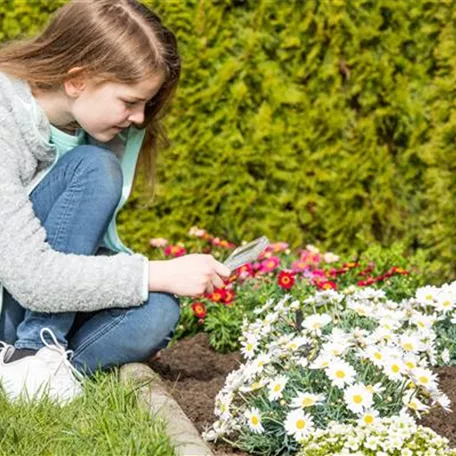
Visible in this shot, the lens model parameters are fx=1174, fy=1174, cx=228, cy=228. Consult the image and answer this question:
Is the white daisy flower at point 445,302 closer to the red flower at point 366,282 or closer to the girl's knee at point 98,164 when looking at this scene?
the red flower at point 366,282

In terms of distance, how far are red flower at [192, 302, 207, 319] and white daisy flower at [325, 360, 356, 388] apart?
4.70 ft

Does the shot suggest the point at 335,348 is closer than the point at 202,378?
Yes

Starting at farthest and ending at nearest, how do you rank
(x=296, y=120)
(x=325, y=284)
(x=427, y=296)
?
(x=296, y=120) < (x=325, y=284) < (x=427, y=296)

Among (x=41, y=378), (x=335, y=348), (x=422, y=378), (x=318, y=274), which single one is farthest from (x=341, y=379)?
(x=318, y=274)

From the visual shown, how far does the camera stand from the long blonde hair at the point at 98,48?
11.7ft

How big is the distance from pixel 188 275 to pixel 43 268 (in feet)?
1.40

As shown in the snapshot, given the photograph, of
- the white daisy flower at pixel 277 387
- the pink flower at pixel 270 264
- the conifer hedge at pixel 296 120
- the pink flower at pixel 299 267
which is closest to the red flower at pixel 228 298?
the pink flower at pixel 270 264

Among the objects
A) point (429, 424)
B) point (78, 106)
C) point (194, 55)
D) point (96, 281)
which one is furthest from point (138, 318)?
point (194, 55)

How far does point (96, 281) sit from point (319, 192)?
90.0 inches

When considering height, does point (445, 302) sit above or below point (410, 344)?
below

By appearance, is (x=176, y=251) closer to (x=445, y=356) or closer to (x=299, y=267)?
(x=299, y=267)

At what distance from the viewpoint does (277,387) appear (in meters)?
3.06

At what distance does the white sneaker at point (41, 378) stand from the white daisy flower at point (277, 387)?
2.20ft

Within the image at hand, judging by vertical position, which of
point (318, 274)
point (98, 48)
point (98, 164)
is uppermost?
point (98, 48)
